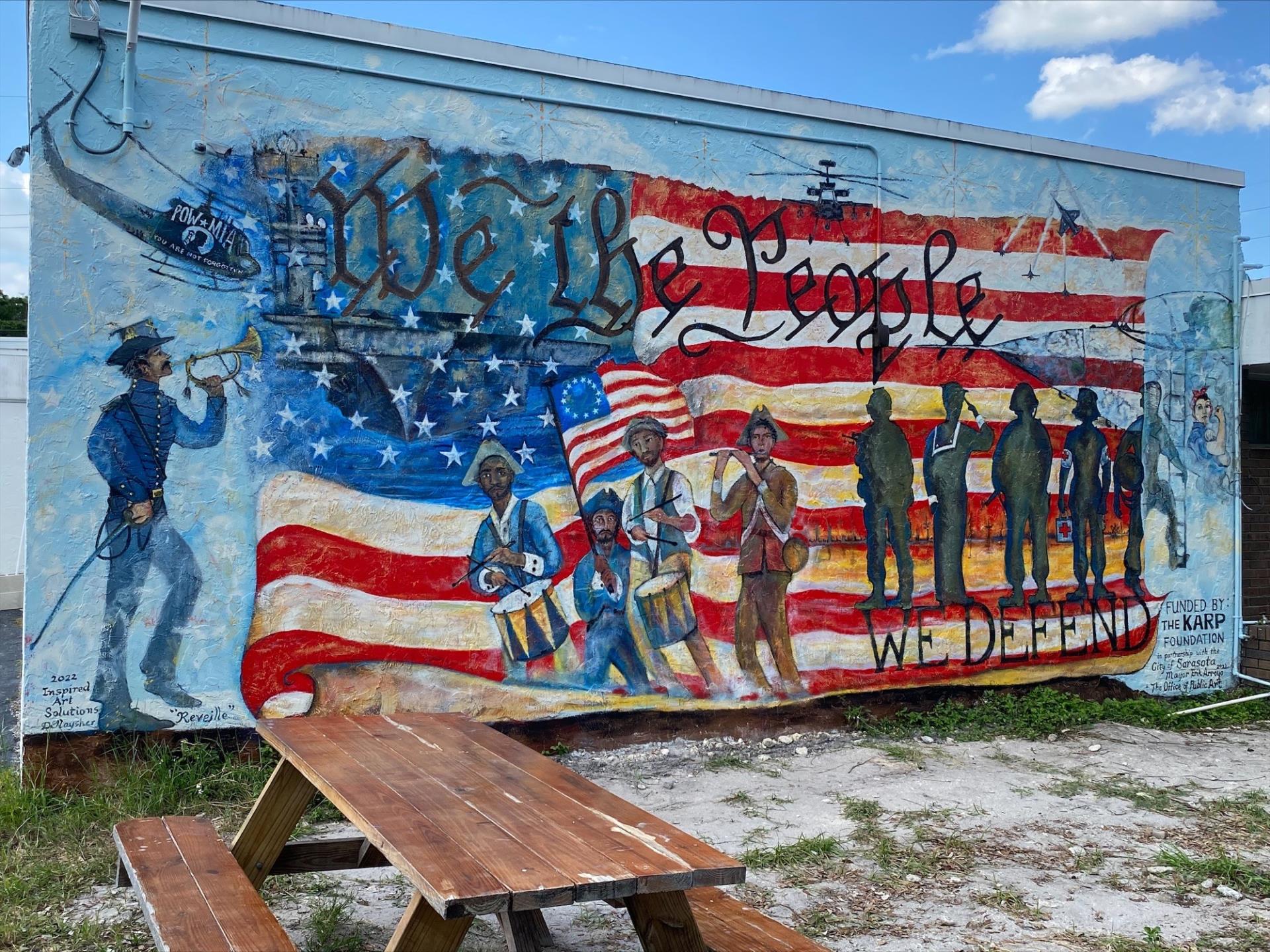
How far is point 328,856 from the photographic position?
408 centimetres

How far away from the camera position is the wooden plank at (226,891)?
2.97m

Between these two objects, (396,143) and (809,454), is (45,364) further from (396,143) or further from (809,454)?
(809,454)

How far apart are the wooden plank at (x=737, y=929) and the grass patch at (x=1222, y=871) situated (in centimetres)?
240

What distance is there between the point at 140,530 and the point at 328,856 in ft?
7.51

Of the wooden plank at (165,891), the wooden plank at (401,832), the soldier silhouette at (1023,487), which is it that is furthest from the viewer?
the soldier silhouette at (1023,487)

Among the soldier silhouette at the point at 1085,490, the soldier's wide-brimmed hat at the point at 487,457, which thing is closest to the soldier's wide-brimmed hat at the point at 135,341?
the soldier's wide-brimmed hat at the point at 487,457

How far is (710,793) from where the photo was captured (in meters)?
5.88

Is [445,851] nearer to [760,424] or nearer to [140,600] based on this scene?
[140,600]

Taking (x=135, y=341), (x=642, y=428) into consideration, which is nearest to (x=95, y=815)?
(x=135, y=341)

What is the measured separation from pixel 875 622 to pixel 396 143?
4.28 m

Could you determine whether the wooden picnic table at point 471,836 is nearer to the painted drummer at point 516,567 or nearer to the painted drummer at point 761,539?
the painted drummer at point 516,567

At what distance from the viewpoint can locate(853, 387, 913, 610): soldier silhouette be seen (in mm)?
7355

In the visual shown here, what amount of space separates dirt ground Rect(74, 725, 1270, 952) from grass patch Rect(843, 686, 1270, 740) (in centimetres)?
16

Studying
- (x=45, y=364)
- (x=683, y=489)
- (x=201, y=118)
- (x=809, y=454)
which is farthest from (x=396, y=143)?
(x=809, y=454)
